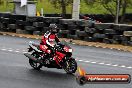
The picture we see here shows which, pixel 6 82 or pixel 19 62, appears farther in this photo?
pixel 19 62

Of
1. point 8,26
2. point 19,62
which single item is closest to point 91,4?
point 8,26

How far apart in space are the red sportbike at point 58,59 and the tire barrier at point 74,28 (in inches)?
304

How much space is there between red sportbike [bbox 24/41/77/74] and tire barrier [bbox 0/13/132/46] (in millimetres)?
7722

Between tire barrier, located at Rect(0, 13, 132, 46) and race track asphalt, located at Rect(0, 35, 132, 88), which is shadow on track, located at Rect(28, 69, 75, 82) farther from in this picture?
tire barrier, located at Rect(0, 13, 132, 46)

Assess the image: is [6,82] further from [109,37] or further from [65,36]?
[65,36]

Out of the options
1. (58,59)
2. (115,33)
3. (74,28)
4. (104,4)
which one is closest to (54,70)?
(58,59)

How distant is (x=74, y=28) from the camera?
22.8 m

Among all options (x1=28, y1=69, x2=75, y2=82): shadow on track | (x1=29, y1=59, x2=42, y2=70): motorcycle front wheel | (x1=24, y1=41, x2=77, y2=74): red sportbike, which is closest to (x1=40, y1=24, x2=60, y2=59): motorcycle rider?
(x1=24, y1=41, x2=77, y2=74): red sportbike

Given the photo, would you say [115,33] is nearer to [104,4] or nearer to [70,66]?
[70,66]

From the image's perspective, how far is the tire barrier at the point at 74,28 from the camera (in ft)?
68.8

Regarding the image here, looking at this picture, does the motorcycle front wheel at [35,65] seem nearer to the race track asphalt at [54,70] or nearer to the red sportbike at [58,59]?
the red sportbike at [58,59]

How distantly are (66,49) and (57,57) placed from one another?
0.39 m

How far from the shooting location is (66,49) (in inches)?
501

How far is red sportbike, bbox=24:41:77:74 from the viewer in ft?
41.6
